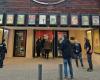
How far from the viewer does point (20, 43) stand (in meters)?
24.7

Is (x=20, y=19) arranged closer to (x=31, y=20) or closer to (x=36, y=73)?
(x=31, y=20)

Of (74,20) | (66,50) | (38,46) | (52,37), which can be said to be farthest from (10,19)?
(66,50)

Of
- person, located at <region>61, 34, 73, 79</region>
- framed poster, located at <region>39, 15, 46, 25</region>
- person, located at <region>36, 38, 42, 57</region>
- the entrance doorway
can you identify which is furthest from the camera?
the entrance doorway

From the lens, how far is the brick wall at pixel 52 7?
2053cm

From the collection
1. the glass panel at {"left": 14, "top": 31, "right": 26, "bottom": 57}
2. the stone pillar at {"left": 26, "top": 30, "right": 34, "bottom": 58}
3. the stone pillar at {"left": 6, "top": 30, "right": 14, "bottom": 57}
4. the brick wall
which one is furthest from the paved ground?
the stone pillar at {"left": 6, "top": 30, "right": 14, "bottom": 57}

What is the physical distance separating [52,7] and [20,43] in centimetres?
610

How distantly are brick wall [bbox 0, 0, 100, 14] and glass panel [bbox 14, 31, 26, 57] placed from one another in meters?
4.60

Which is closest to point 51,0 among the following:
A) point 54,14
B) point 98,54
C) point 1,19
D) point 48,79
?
point 54,14

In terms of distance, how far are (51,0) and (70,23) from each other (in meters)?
2.55

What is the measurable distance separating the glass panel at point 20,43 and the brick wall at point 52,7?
4.60 metres

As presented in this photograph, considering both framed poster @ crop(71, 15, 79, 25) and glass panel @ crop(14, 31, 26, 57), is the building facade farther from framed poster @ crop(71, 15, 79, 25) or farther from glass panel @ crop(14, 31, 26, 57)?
glass panel @ crop(14, 31, 26, 57)

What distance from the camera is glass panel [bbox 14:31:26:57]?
24516 millimetres

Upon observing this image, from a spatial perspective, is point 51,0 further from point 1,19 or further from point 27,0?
point 1,19

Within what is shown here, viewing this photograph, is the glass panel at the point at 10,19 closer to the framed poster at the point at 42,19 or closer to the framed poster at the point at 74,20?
the framed poster at the point at 42,19
